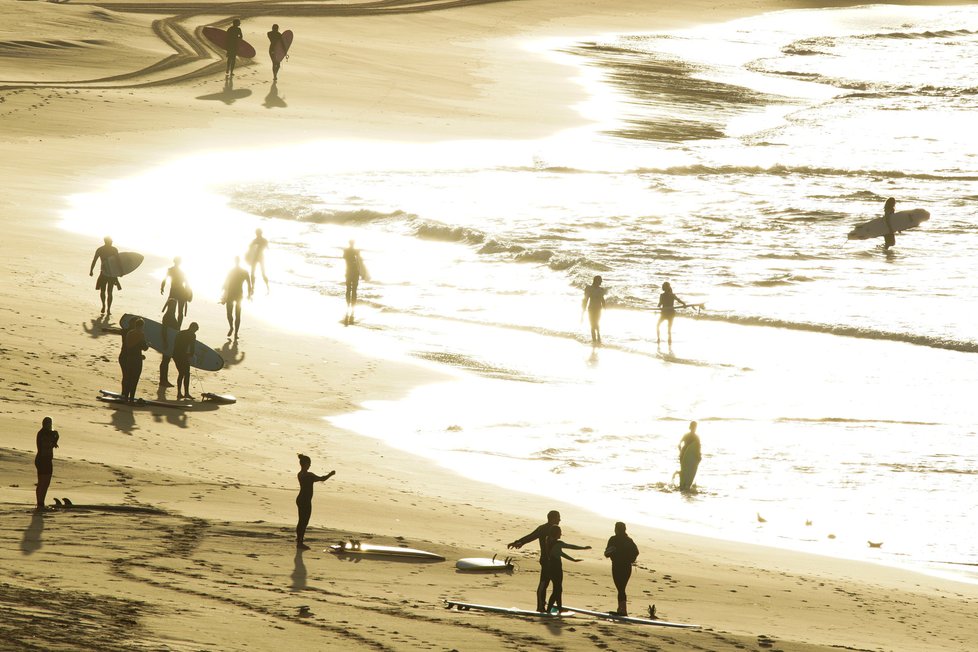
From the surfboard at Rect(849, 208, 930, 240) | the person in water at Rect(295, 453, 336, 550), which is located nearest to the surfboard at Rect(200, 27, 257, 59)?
the surfboard at Rect(849, 208, 930, 240)

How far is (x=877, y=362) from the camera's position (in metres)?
19.3

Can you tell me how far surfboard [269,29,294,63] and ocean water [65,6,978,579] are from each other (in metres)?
6.23

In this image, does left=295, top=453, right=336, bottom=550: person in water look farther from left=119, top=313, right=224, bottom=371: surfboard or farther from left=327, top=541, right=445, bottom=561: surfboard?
left=119, top=313, right=224, bottom=371: surfboard

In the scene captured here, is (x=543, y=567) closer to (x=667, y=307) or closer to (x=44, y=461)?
(x=44, y=461)

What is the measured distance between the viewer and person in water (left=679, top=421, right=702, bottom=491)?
1363 centimetres

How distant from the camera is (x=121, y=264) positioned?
1853 cm

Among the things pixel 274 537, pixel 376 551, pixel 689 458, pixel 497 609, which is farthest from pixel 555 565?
pixel 689 458

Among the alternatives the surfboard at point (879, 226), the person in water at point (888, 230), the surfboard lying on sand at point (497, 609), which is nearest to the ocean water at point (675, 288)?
the surfboard at point (879, 226)

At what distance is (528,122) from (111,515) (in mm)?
29245

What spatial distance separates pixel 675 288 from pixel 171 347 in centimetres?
1090

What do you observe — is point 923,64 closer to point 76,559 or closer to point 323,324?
point 323,324

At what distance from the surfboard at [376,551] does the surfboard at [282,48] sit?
30.6 m

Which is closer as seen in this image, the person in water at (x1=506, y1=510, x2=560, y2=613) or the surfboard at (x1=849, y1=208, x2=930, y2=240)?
the person in water at (x1=506, y1=510, x2=560, y2=613)

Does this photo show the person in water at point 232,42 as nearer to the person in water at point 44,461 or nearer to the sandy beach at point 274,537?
the sandy beach at point 274,537
